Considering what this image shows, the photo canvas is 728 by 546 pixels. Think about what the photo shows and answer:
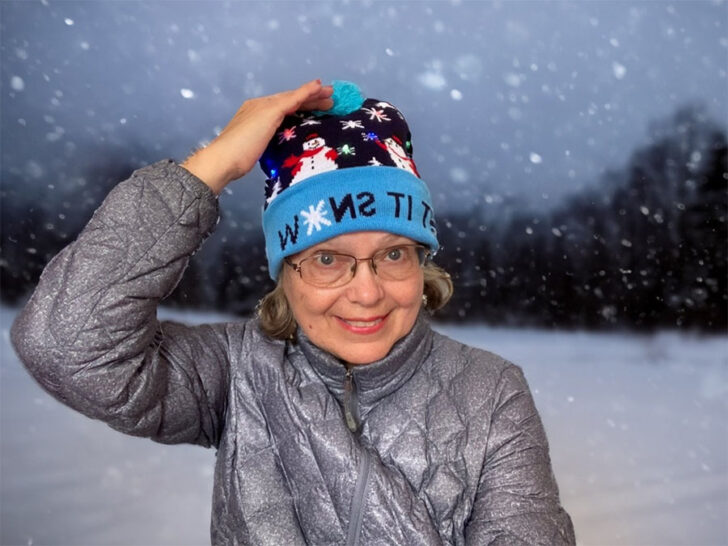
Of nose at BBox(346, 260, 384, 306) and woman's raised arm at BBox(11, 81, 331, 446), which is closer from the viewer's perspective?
woman's raised arm at BBox(11, 81, 331, 446)

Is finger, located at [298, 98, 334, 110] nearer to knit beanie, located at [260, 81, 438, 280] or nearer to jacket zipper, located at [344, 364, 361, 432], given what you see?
knit beanie, located at [260, 81, 438, 280]

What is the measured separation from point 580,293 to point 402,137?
2.63 m

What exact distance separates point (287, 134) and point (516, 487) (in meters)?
0.78

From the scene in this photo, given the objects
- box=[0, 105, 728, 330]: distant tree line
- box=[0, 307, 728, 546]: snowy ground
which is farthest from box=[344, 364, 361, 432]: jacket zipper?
box=[0, 105, 728, 330]: distant tree line

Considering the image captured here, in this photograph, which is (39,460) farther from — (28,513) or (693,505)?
(693,505)

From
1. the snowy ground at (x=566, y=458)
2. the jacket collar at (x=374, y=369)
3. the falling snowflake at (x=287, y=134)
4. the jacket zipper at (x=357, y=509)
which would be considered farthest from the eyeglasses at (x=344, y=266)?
the snowy ground at (x=566, y=458)

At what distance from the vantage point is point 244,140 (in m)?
1.58

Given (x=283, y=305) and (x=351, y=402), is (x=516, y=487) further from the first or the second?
(x=283, y=305)

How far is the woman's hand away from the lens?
1.55m

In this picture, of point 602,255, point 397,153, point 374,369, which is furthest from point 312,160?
point 602,255

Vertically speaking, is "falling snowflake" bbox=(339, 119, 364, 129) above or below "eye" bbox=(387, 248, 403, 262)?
above

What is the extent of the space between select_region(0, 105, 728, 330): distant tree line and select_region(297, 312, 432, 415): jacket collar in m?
2.20

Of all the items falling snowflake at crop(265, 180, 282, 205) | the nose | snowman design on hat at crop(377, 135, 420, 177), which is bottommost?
the nose

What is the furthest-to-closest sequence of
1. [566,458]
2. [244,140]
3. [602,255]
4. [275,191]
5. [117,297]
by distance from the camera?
[602,255]
[566,458]
[275,191]
[244,140]
[117,297]
